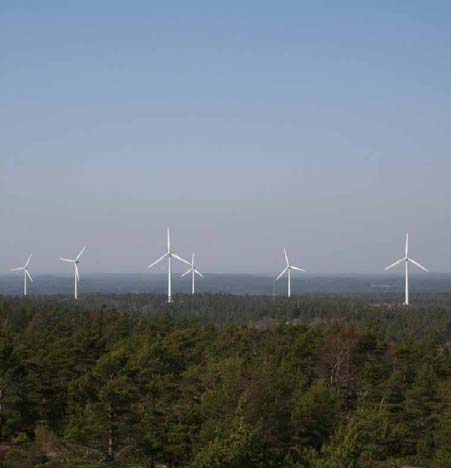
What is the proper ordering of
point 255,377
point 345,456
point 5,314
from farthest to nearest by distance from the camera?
point 5,314 < point 255,377 < point 345,456

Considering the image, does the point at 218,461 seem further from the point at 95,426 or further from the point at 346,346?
the point at 346,346

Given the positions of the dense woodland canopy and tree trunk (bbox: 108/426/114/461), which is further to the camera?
tree trunk (bbox: 108/426/114/461)

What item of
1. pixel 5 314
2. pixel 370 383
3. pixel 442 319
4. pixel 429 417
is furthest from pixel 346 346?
pixel 442 319

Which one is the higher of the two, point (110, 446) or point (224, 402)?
point (224, 402)

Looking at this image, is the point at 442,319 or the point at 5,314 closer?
the point at 5,314

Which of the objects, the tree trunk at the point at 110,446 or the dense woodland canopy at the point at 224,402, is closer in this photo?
the dense woodland canopy at the point at 224,402

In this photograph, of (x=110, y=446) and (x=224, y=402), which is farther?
(x=110, y=446)

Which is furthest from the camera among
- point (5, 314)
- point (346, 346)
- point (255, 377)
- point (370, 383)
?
point (5, 314)

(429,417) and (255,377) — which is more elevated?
(255,377)
